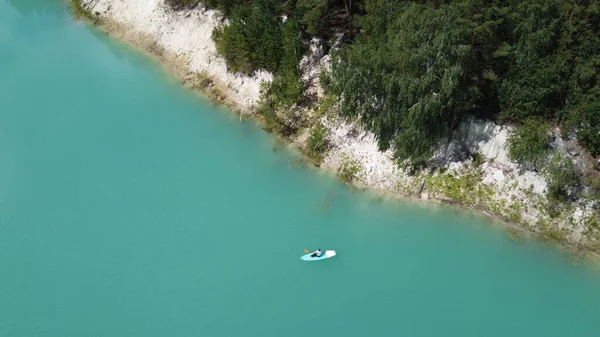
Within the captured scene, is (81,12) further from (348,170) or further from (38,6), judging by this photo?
(348,170)

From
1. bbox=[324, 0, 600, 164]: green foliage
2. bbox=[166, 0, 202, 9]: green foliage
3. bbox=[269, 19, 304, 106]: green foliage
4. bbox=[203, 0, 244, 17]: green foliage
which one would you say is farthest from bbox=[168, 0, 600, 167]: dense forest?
bbox=[166, 0, 202, 9]: green foliage

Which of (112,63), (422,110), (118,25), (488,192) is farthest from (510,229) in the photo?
(118,25)

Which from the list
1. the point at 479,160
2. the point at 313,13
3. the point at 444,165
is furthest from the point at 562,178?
the point at 313,13

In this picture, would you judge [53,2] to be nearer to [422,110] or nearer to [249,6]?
[249,6]

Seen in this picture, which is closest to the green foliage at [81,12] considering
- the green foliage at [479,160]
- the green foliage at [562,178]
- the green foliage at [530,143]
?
the green foliage at [479,160]

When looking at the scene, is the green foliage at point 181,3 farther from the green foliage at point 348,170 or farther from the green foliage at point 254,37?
the green foliage at point 348,170

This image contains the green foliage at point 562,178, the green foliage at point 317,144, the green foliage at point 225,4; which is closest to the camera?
the green foliage at point 562,178

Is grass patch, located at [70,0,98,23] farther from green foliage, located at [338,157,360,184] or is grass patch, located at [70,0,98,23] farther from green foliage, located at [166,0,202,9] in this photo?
green foliage, located at [338,157,360,184]
